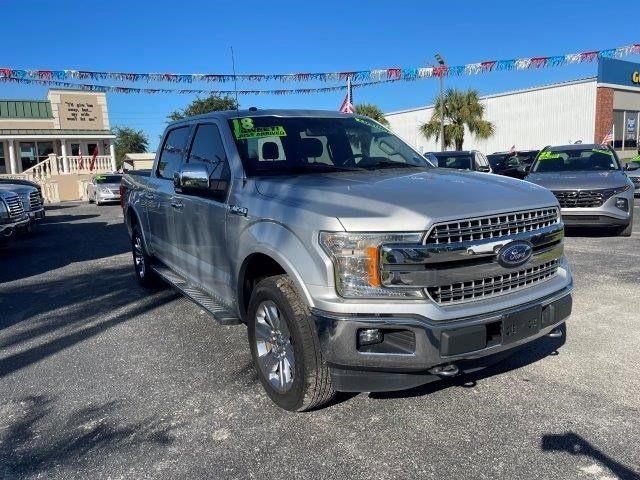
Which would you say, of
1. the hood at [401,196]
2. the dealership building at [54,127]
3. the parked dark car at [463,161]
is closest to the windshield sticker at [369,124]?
the hood at [401,196]

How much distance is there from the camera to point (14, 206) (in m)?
10.5

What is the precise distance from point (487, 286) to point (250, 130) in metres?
2.21

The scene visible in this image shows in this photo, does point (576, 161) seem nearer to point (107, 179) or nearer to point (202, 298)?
point (202, 298)

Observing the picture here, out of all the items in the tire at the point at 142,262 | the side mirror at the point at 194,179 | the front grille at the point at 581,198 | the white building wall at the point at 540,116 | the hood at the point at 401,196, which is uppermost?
the white building wall at the point at 540,116

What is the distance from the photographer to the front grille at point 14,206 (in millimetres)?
10320

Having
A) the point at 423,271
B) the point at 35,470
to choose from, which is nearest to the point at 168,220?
the point at 35,470

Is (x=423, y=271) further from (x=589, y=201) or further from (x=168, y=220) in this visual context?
(x=589, y=201)

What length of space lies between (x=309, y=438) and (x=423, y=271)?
3.79ft

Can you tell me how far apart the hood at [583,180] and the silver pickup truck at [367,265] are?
5.98 m

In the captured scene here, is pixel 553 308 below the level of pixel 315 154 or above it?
below

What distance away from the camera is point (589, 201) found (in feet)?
29.8

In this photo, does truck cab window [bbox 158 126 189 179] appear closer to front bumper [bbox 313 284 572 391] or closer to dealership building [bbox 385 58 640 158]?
front bumper [bbox 313 284 572 391]

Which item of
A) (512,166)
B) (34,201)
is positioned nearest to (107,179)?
(34,201)

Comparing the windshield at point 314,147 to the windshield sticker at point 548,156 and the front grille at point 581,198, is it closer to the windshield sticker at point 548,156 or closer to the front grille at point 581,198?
the front grille at point 581,198
